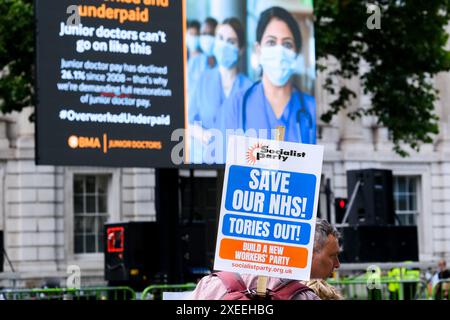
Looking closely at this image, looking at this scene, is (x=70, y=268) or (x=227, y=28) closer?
(x=227, y=28)

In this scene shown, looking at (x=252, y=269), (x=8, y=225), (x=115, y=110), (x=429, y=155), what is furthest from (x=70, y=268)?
(x=252, y=269)

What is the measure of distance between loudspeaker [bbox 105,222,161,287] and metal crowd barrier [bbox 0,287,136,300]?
223 centimetres

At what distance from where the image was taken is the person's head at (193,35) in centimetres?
2087

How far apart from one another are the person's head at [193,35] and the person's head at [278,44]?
1.09 meters

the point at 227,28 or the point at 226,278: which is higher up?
the point at 227,28

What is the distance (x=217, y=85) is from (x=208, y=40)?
664mm

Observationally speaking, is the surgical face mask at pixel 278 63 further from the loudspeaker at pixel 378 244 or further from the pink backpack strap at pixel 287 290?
the pink backpack strap at pixel 287 290

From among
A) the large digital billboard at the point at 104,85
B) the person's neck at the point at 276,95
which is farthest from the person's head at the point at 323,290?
the person's neck at the point at 276,95

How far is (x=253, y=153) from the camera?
6516 millimetres

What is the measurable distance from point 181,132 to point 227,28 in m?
1.98

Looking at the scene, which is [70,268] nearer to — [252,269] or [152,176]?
[152,176]

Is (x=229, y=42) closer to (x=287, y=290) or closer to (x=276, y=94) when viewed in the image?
(x=276, y=94)

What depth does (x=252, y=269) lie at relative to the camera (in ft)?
21.0

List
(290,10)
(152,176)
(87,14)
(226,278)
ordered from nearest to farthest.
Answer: (226,278), (87,14), (290,10), (152,176)
